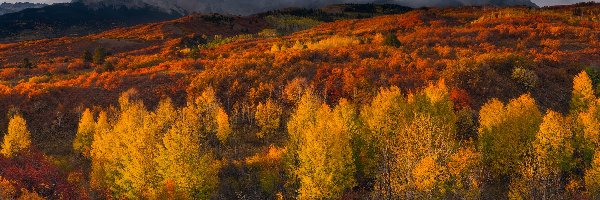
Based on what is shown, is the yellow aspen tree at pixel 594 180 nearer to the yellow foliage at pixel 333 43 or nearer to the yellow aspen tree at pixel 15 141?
the yellow aspen tree at pixel 15 141

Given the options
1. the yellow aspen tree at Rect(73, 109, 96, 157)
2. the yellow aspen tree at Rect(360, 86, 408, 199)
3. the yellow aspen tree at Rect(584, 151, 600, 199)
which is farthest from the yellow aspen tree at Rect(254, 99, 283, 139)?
the yellow aspen tree at Rect(584, 151, 600, 199)

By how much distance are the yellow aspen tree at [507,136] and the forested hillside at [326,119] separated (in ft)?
0.60

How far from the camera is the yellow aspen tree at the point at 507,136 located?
42.7m

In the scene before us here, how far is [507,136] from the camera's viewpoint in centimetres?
4288

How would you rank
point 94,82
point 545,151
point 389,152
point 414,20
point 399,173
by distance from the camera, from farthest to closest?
1. point 414,20
2. point 94,82
3. point 389,152
4. point 545,151
5. point 399,173

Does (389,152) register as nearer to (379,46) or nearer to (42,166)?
(42,166)

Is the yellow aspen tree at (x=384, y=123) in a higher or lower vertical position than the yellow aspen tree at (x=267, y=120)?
higher

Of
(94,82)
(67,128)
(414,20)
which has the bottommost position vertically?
(67,128)

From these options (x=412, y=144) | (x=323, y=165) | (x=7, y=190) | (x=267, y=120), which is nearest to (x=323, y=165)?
(x=323, y=165)

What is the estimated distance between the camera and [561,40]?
102438 millimetres

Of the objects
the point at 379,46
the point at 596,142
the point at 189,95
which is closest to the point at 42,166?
the point at 189,95

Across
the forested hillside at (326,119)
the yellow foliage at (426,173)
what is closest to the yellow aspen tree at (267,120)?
the forested hillside at (326,119)

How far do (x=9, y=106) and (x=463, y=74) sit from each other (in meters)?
79.5

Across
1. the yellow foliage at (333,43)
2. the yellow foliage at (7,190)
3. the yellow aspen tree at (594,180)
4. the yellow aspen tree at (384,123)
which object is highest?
the yellow foliage at (333,43)
